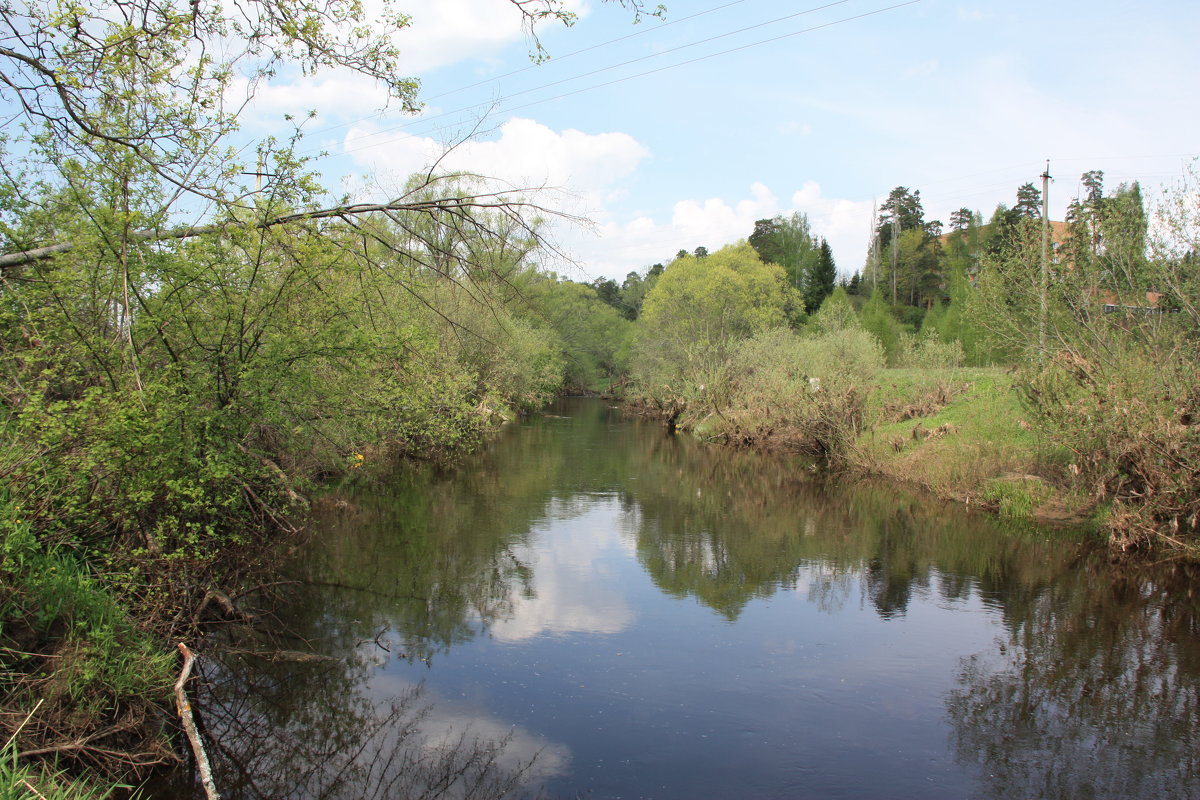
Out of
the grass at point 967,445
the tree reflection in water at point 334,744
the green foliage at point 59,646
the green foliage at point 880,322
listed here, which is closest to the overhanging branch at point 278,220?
the green foliage at point 59,646

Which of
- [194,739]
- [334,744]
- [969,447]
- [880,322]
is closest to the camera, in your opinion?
[194,739]

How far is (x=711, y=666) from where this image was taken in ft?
28.7

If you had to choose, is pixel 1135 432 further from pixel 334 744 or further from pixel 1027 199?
pixel 1027 199

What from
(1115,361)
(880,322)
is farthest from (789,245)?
(1115,361)

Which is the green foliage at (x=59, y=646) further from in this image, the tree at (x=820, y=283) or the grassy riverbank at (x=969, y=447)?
the tree at (x=820, y=283)

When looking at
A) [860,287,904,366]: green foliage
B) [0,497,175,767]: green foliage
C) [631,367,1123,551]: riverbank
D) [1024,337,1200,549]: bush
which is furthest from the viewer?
[860,287,904,366]: green foliage

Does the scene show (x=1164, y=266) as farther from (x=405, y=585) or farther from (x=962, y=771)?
(x=405, y=585)

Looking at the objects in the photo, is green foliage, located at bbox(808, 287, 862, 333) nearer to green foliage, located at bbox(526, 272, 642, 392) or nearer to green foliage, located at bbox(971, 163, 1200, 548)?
green foliage, located at bbox(526, 272, 642, 392)

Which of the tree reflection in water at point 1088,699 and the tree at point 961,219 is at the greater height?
the tree at point 961,219

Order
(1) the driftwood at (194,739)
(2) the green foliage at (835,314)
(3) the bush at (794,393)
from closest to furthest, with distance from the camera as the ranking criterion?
(1) the driftwood at (194,739) → (3) the bush at (794,393) → (2) the green foliage at (835,314)

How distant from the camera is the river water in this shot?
21.6ft

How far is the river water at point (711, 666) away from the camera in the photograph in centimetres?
659

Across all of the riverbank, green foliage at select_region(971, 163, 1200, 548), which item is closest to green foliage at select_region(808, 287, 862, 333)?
the riverbank

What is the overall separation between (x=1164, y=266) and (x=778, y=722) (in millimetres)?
11317
